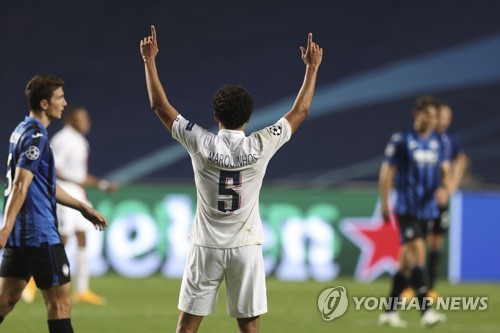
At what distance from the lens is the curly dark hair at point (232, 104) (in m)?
6.10

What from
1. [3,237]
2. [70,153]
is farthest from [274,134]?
[70,153]

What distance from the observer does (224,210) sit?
20.4ft

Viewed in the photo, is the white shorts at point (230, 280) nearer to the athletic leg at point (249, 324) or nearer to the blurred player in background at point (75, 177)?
the athletic leg at point (249, 324)

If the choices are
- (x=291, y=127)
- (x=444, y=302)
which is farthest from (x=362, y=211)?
(x=291, y=127)

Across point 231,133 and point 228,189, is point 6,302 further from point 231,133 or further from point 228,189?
point 231,133

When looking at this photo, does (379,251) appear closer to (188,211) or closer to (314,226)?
(314,226)

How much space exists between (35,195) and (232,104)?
52.5 inches

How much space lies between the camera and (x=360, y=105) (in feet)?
62.4

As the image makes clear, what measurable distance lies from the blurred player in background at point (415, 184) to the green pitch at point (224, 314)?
49 centimetres

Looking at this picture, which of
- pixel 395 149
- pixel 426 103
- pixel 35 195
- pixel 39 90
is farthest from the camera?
pixel 395 149

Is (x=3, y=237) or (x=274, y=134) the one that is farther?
(x=274, y=134)

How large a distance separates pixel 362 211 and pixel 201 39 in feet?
19.7

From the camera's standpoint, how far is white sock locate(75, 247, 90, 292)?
463 inches

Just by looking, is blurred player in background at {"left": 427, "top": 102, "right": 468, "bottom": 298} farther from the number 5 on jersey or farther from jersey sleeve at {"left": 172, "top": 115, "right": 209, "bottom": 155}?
jersey sleeve at {"left": 172, "top": 115, "right": 209, "bottom": 155}
